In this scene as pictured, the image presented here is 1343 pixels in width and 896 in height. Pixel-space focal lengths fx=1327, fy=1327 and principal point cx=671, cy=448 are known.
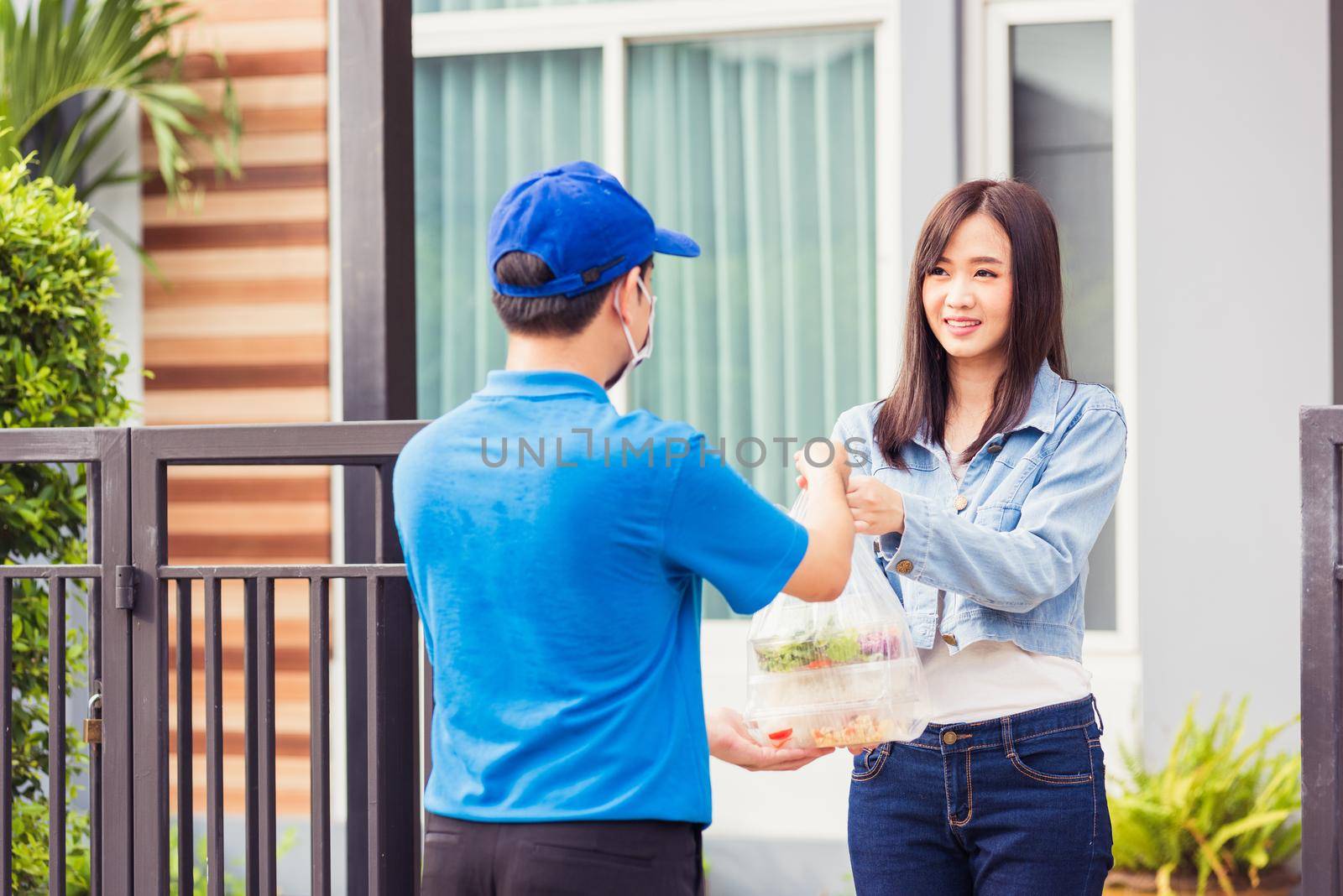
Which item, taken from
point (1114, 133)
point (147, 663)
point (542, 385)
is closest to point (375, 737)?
point (147, 663)

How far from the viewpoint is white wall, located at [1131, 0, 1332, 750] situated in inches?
168

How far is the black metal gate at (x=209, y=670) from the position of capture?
8.27 feet

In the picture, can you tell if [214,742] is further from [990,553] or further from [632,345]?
[990,553]

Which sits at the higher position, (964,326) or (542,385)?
(964,326)

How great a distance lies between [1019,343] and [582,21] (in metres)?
3.36

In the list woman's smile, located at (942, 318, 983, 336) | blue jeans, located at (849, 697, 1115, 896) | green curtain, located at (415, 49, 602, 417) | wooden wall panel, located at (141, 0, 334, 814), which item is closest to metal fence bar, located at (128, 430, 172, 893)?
blue jeans, located at (849, 697, 1115, 896)

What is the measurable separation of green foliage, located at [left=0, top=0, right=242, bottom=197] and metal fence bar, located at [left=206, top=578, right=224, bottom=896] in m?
2.42

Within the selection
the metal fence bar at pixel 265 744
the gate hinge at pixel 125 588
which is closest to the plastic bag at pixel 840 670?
the metal fence bar at pixel 265 744

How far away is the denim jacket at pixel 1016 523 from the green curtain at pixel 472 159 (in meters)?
3.26

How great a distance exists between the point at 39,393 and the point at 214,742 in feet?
4.77

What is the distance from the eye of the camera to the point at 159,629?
8.38 feet

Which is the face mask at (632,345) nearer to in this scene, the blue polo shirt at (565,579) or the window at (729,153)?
the blue polo shirt at (565,579)

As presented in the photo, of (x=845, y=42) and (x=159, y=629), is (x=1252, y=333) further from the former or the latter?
(x=159, y=629)

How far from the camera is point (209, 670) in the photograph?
2.59m
